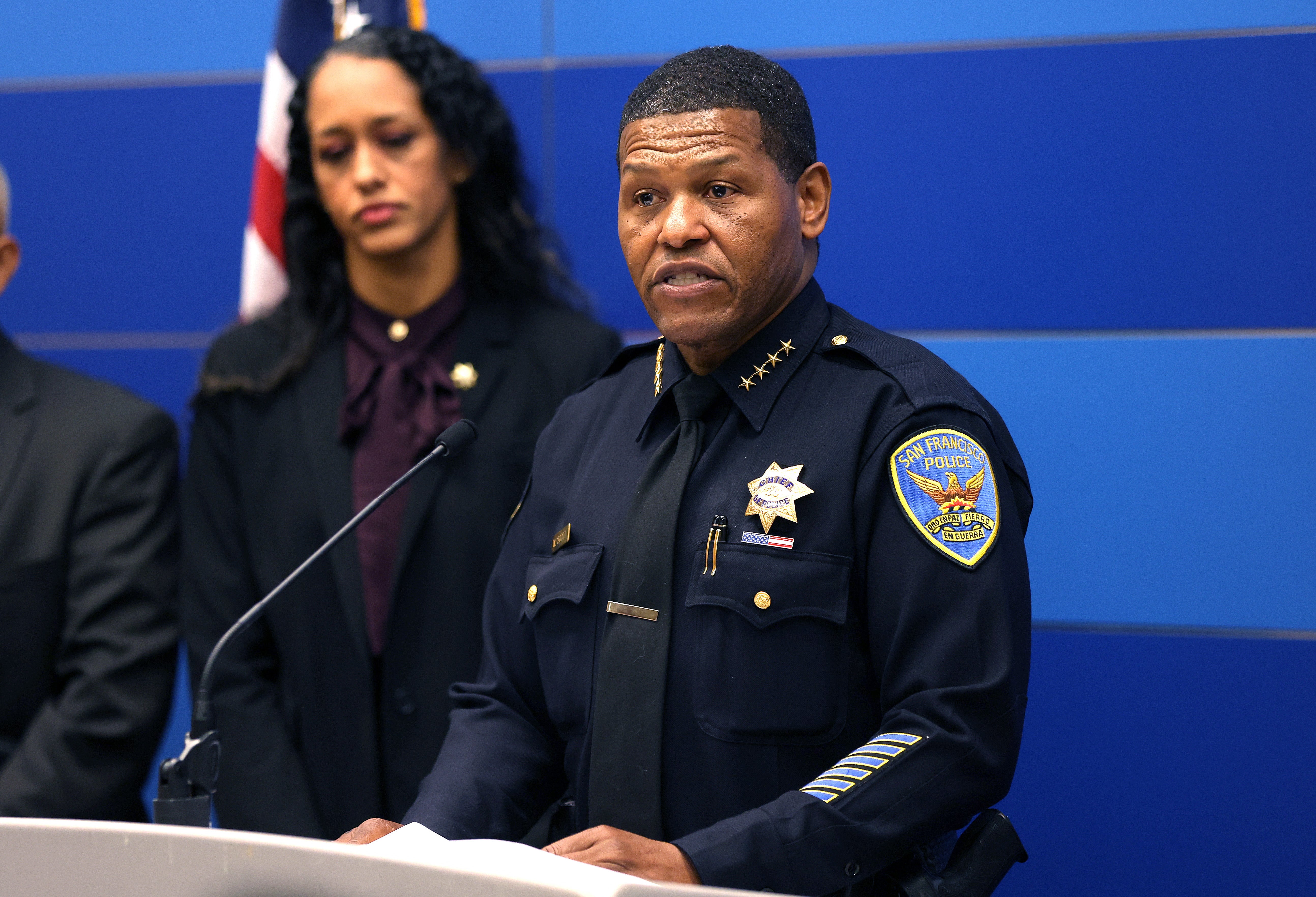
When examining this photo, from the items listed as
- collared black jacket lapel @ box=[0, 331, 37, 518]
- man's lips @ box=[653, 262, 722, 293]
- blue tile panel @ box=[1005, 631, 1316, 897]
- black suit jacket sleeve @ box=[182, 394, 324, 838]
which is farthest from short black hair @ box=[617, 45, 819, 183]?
collared black jacket lapel @ box=[0, 331, 37, 518]

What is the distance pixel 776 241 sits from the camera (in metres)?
1.43

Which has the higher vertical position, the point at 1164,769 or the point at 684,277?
the point at 684,277

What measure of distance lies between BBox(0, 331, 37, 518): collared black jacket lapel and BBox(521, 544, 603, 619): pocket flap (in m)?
1.14

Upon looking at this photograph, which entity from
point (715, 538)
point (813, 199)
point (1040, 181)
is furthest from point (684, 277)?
point (1040, 181)

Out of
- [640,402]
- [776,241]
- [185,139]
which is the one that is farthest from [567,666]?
[185,139]

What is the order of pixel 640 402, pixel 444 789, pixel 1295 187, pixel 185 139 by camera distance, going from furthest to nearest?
pixel 185 139, pixel 1295 187, pixel 640 402, pixel 444 789

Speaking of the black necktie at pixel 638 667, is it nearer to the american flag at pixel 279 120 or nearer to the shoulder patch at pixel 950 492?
the shoulder patch at pixel 950 492

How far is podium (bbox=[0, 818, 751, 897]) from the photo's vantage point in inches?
32.9

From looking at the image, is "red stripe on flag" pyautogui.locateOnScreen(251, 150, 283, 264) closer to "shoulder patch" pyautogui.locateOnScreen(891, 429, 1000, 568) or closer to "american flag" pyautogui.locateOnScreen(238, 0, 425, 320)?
"american flag" pyautogui.locateOnScreen(238, 0, 425, 320)

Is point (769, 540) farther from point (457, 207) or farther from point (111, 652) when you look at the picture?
point (111, 652)

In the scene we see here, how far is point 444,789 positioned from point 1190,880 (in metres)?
1.42

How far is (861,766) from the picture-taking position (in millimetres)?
1237

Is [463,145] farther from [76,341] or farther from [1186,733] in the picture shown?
[1186,733]

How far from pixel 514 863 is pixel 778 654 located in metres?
0.52
